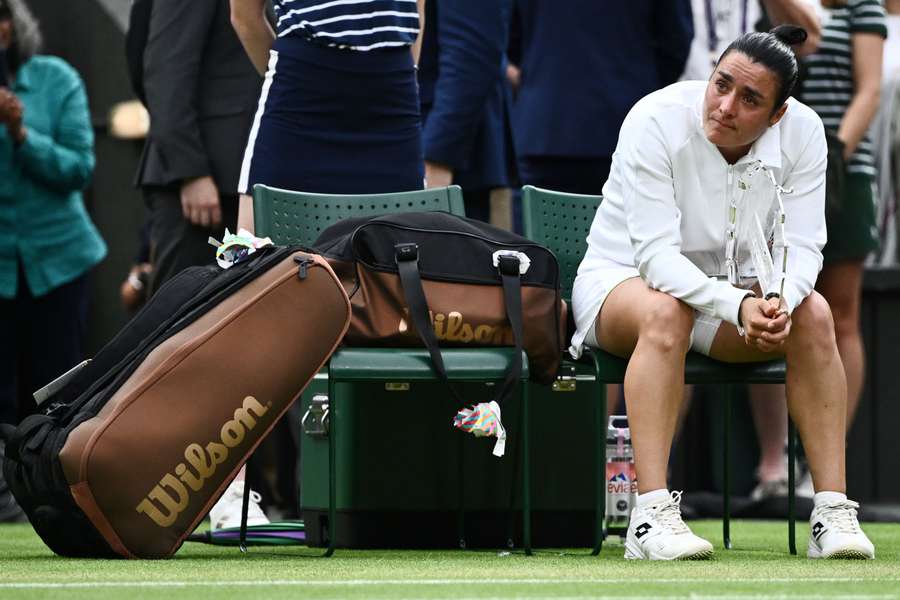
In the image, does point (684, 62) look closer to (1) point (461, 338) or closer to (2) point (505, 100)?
(2) point (505, 100)

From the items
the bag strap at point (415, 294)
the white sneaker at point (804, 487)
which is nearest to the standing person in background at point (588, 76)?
the bag strap at point (415, 294)

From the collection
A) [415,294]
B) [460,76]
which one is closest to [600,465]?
[415,294]

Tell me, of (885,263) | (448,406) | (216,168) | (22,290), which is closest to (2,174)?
Result: (22,290)

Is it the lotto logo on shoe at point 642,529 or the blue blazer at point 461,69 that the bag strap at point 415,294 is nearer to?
the lotto logo on shoe at point 642,529

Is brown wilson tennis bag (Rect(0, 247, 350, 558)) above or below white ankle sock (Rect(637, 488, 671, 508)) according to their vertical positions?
above

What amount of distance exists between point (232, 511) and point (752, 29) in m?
2.32

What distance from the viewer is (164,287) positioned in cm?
396

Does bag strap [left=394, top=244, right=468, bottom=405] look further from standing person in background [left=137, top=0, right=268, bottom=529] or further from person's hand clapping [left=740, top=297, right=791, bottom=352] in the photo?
standing person in background [left=137, top=0, right=268, bottom=529]

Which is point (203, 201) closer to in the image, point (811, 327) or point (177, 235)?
point (177, 235)

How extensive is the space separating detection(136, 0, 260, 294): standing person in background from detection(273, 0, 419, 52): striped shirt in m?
0.57

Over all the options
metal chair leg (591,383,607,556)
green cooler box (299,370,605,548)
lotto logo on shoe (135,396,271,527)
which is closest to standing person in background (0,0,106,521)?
green cooler box (299,370,605,548)

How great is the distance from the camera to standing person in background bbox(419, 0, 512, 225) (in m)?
5.02

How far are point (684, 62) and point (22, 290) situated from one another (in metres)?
2.21

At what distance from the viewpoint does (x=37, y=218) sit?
5805 mm
